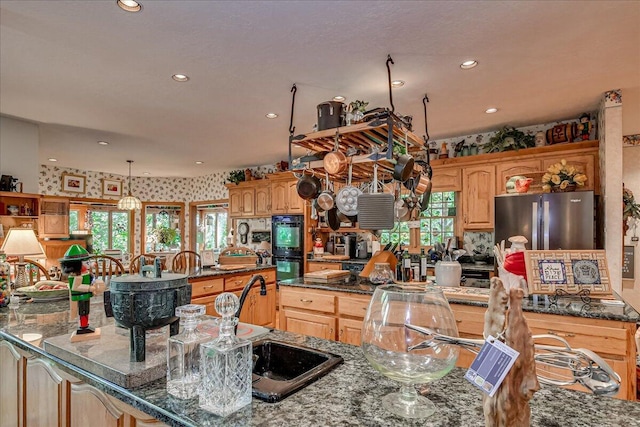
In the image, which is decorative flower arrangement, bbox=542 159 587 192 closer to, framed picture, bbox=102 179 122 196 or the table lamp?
the table lamp

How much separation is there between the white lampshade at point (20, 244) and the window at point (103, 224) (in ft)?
15.4

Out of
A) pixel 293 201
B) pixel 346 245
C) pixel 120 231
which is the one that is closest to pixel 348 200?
pixel 346 245

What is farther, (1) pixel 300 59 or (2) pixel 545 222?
(2) pixel 545 222

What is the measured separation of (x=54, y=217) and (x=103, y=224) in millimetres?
1254

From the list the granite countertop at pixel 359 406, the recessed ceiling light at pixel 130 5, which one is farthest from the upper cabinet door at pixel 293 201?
the granite countertop at pixel 359 406

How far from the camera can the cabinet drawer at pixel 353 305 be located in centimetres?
257

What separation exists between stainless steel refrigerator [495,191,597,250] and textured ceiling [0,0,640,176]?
0.94 meters

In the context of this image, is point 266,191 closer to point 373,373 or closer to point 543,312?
point 543,312

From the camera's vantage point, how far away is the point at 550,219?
11.3ft

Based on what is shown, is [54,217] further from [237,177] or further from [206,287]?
[206,287]

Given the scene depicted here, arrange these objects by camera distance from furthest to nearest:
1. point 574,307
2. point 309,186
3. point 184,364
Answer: point 309,186
point 574,307
point 184,364

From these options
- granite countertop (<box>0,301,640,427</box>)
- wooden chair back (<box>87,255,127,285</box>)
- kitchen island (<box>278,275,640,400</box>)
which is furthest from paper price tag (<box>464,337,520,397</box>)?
wooden chair back (<box>87,255,127,285</box>)

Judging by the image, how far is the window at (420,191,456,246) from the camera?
15.7 feet

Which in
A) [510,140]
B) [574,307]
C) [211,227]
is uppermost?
[510,140]
